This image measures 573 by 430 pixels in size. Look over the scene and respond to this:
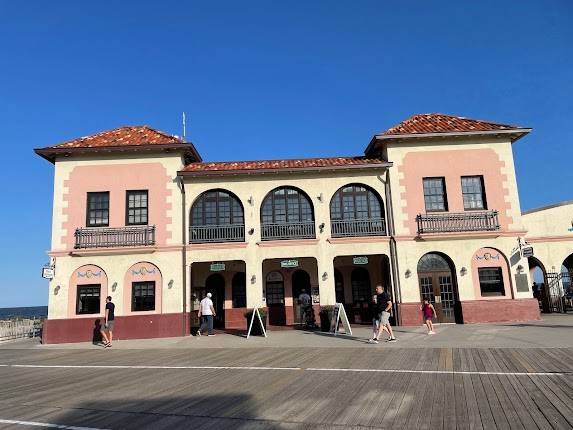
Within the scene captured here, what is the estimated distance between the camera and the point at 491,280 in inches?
703

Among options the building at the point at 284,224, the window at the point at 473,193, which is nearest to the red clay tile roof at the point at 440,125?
the building at the point at 284,224

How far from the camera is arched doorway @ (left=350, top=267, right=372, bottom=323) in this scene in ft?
68.0

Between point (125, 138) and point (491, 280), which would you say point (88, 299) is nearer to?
point (125, 138)

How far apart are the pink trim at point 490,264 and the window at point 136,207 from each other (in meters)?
14.0

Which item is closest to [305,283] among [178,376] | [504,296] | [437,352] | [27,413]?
[504,296]

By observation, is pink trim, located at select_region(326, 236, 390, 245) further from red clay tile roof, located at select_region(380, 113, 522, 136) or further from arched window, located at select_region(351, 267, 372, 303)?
red clay tile roof, located at select_region(380, 113, 522, 136)

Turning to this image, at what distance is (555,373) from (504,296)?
10.6 metres

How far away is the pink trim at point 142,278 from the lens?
17.4 m

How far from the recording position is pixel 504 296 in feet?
57.9

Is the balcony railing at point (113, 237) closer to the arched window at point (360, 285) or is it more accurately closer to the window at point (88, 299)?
the window at point (88, 299)

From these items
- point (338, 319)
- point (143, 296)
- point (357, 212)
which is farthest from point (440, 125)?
point (143, 296)

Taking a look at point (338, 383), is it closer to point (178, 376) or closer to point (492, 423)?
point (492, 423)

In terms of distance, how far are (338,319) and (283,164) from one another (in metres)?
7.35

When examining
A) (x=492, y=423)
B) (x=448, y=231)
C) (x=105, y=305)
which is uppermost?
(x=448, y=231)
